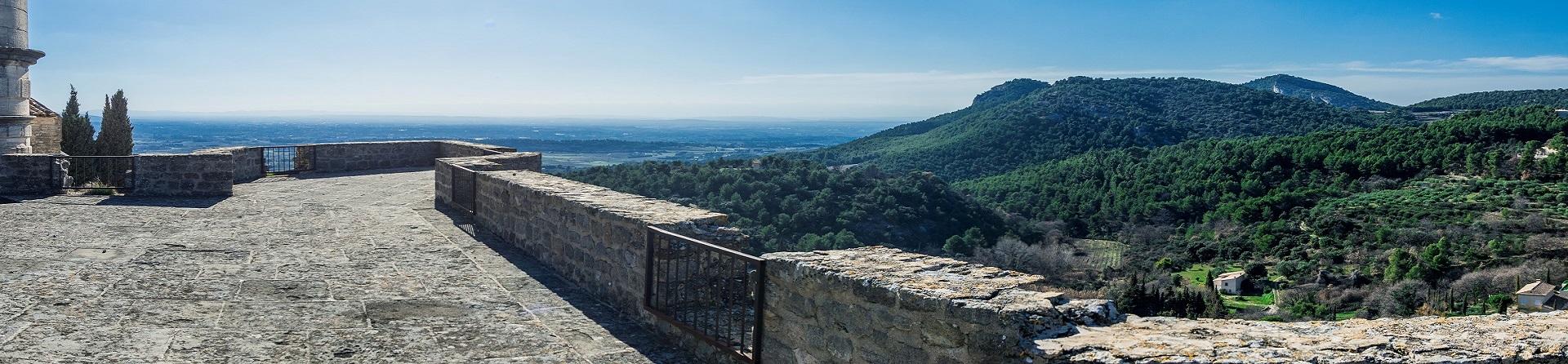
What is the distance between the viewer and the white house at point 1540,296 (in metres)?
19.2

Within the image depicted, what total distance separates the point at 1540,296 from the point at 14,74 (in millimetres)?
28511

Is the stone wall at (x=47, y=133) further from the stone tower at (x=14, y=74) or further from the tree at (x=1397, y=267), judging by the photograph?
the tree at (x=1397, y=267)

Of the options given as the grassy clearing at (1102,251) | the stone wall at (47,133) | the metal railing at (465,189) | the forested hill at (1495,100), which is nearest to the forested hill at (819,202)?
the grassy clearing at (1102,251)

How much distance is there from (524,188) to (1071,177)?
53.4 m

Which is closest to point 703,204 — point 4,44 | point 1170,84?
point 4,44

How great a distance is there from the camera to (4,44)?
11883 millimetres

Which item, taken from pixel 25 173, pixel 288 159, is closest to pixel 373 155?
pixel 288 159

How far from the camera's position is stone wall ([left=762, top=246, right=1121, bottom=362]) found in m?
3.01

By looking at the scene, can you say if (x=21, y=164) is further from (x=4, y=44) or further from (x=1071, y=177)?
(x=1071, y=177)

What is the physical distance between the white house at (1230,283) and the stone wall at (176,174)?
28821 millimetres

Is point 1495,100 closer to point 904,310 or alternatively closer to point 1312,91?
point 1312,91

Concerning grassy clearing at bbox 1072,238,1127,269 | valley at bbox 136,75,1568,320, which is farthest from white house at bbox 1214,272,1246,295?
grassy clearing at bbox 1072,238,1127,269

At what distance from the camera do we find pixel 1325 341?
2.59 metres

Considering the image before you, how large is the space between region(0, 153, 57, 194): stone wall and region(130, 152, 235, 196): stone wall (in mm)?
1050
